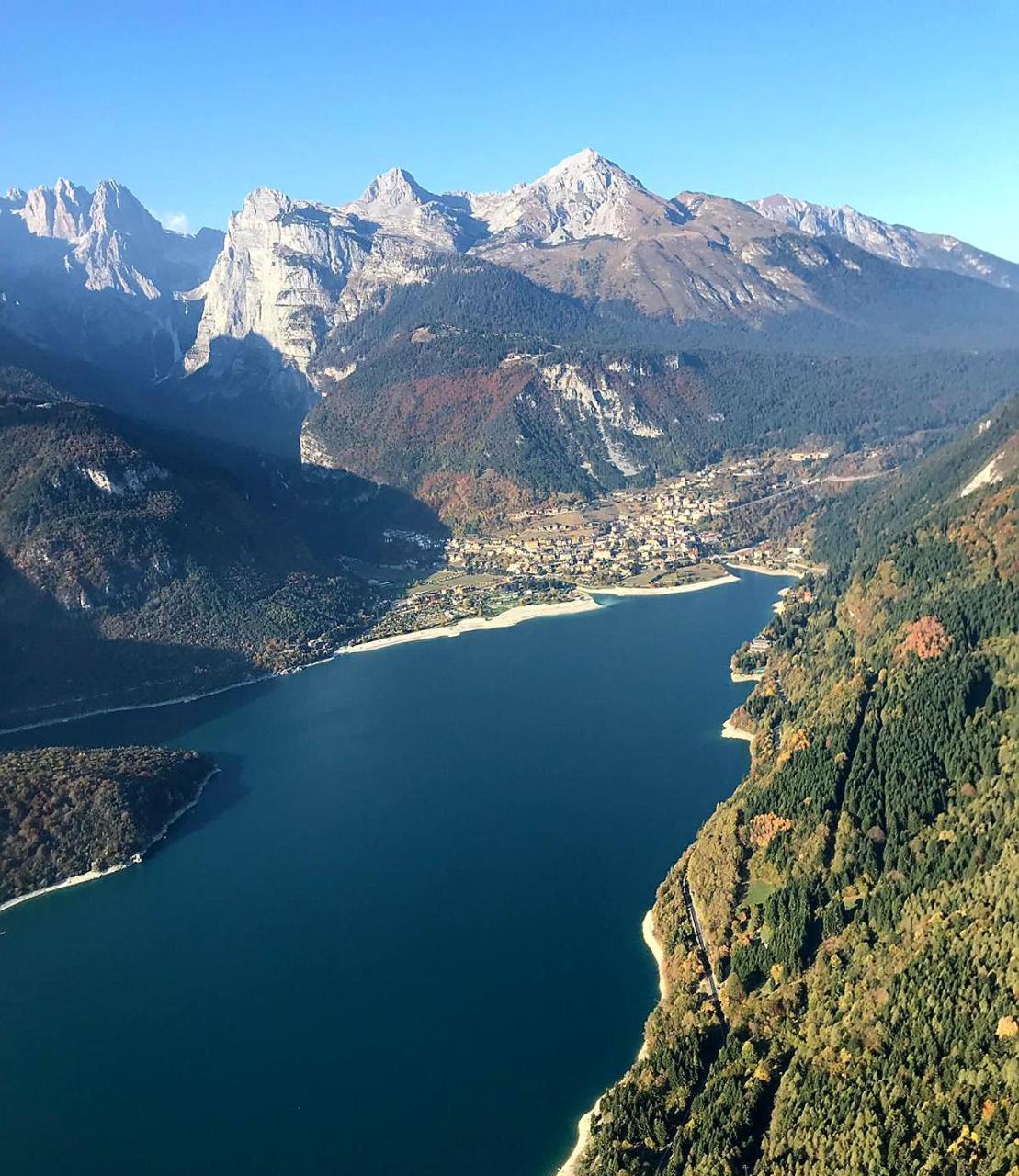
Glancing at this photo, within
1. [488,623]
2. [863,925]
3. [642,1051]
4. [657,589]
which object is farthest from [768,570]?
[642,1051]

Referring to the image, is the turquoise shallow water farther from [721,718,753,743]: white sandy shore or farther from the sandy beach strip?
the sandy beach strip

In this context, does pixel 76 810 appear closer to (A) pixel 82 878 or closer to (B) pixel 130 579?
(A) pixel 82 878

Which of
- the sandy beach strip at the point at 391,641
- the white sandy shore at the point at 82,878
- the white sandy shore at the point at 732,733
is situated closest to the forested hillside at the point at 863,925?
the white sandy shore at the point at 732,733

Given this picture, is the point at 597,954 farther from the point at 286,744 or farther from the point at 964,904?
the point at 286,744

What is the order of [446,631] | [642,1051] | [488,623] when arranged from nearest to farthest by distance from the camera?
[642,1051] < [446,631] < [488,623]

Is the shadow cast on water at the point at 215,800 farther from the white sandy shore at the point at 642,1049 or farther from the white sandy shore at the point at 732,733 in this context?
the white sandy shore at the point at 732,733

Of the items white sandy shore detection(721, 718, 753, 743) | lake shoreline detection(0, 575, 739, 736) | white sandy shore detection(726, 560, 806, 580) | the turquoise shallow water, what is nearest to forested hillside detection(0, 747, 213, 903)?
the turquoise shallow water
